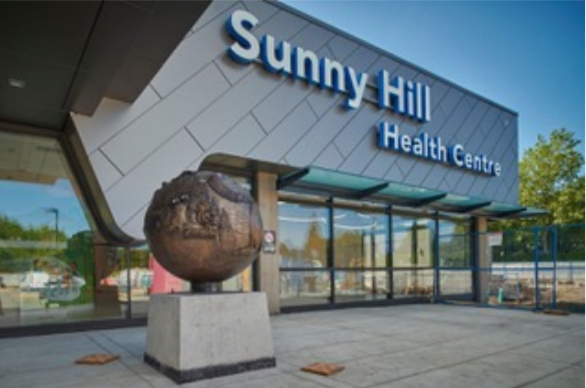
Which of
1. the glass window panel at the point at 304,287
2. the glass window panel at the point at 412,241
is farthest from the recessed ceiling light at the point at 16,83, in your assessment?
the glass window panel at the point at 412,241

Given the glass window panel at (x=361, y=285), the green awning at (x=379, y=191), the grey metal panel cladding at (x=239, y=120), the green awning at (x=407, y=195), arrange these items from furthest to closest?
the glass window panel at (x=361, y=285) → the green awning at (x=407, y=195) → the green awning at (x=379, y=191) → the grey metal panel cladding at (x=239, y=120)

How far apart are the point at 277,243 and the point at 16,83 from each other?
22.1ft

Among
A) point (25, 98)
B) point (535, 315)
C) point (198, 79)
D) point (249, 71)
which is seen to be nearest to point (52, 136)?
point (25, 98)

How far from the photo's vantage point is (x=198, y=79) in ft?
33.6

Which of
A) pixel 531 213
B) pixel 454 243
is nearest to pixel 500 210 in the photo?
pixel 531 213

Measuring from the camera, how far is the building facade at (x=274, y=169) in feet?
30.6

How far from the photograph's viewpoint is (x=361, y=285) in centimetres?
1409

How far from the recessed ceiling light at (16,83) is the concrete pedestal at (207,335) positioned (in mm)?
4228

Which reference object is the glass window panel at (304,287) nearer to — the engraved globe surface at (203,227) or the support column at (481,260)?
the engraved globe surface at (203,227)

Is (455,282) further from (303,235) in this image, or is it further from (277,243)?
(277,243)

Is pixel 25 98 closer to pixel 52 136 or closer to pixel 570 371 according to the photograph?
pixel 52 136

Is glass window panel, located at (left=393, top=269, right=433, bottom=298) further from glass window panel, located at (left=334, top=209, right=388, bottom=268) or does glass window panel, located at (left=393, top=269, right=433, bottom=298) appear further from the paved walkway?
the paved walkway

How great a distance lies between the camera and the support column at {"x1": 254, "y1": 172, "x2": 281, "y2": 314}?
11.4 meters

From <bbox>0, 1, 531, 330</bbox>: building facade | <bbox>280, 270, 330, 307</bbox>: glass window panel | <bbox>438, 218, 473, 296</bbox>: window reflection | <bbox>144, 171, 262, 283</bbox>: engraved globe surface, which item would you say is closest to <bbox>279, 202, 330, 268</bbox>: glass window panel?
<bbox>0, 1, 531, 330</bbox>: building facade
